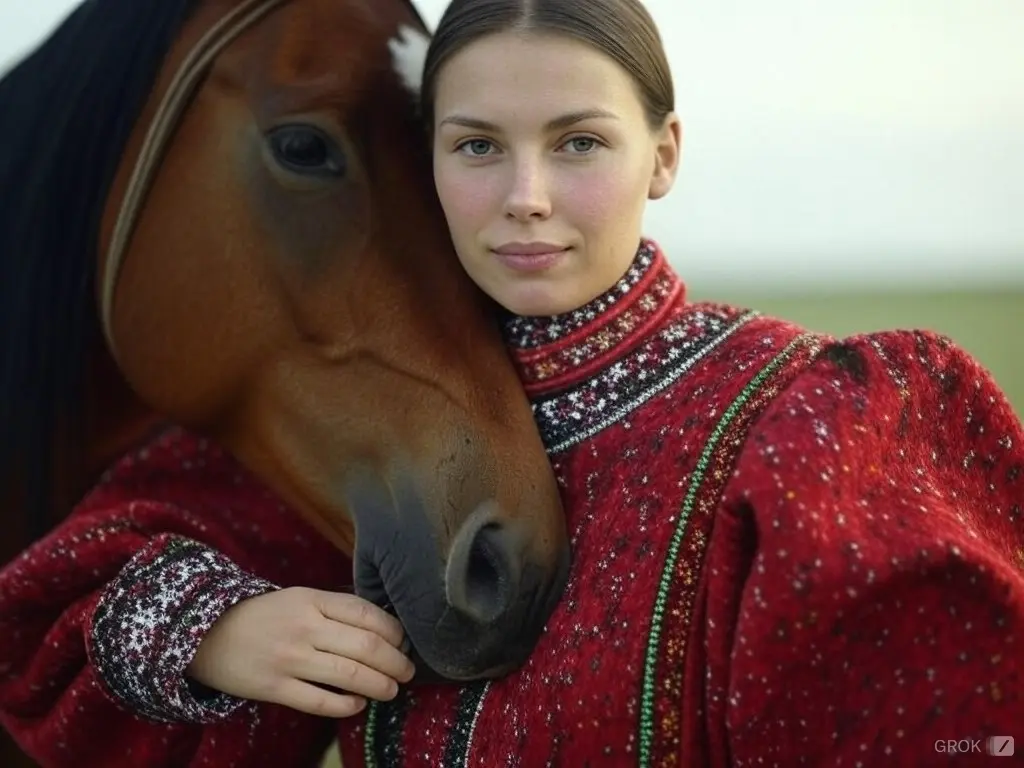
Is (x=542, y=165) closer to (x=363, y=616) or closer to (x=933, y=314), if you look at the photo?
(x=363, y=616)

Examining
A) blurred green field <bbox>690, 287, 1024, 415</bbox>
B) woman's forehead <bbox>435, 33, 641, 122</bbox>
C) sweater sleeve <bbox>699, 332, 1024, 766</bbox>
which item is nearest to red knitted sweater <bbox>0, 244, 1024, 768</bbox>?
sweater sleeve <bbox>699, 332, 1024, 766</bbox>

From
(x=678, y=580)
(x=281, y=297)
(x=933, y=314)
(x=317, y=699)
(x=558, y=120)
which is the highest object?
(x=933, y=314)

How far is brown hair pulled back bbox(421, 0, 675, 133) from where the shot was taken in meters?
0.51

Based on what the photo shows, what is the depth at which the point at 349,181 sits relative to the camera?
0.62 metres

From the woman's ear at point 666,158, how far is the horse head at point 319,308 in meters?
0.12

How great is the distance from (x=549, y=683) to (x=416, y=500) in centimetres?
12

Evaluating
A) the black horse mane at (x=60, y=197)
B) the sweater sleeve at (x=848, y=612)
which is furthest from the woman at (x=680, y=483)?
the black horse mane at (x=60, y=197)

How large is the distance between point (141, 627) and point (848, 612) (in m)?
0.36

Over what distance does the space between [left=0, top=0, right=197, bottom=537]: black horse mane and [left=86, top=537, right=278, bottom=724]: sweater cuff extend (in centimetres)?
16

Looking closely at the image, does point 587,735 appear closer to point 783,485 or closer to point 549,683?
point 549,683

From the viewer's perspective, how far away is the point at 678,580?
47 cm

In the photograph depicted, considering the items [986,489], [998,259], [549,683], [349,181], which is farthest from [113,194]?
[998,259]

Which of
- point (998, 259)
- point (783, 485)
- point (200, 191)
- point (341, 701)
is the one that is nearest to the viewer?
point (783, 485)

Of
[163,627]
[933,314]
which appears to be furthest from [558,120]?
[933,314]
